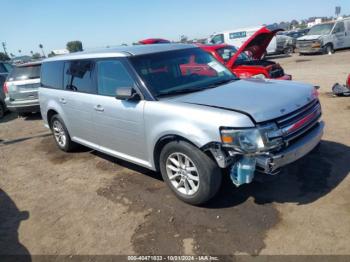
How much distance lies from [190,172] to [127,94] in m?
1.25

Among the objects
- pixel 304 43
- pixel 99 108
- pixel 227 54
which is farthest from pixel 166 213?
pixel 304 43

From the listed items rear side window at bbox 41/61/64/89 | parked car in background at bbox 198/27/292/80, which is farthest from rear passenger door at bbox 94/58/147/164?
parked car in background at bbox 198/27/292/80

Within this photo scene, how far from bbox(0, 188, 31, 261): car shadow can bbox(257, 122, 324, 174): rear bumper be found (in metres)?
2.66

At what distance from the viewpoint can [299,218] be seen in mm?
3529

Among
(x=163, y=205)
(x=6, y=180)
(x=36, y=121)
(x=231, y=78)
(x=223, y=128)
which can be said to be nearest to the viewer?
(x=223, y=128)

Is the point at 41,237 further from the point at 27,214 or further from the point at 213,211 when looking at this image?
the point at 213,211

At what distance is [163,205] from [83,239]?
1036 mm

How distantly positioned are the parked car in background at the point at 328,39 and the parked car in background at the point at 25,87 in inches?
729

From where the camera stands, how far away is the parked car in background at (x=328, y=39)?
21.8 meters

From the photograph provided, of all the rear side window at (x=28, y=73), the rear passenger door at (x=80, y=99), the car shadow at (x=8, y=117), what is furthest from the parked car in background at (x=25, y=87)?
the rear passenger door at (x=80, y=99)

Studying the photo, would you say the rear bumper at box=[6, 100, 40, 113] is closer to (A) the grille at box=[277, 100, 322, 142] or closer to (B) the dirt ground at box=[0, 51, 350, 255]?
(B) the dirt ground at box=[0, 51, 350, 255]

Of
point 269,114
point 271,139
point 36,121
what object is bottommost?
point 36,121

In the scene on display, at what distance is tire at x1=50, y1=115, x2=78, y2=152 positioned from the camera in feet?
20.3

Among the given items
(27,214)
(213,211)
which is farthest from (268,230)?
(27,214)
